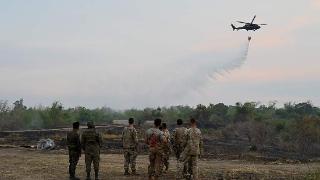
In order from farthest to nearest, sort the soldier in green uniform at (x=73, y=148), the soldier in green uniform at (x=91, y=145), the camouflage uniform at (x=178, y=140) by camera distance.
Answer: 1. the camouflage uniform at (x=178, y=140)
2. the soldier in green uniform at (x=73, y=148)
3. the soldier in green uniform at (x=91, y=145)

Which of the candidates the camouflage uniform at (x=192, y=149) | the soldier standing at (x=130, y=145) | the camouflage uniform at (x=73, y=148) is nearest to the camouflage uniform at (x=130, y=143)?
the soldier standing at (x=130, y=145)

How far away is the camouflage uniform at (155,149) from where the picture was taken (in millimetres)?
18156

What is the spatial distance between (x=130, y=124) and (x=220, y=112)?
73.6 meters

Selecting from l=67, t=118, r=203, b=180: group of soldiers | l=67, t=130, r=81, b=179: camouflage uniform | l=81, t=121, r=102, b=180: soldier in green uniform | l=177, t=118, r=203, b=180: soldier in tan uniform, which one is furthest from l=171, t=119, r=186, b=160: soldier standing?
l=67, t=130, r=81, b=179: camouflage uniform

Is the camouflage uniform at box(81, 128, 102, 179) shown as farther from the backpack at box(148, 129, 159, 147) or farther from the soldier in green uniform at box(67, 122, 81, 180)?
the backpack at box(148, 129, 159, 147)

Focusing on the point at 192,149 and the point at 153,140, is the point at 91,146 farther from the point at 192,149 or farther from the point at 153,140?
the point at 192,149

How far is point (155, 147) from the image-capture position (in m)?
18.2

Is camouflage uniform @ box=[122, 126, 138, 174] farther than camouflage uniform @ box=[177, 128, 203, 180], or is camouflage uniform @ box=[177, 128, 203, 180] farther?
camouflage uniform @ box=[122, 126, 138, 174]

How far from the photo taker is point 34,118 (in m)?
86.4

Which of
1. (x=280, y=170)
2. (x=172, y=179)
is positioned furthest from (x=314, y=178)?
(x=280, y=170)

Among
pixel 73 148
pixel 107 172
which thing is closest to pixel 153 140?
pixel 73 148

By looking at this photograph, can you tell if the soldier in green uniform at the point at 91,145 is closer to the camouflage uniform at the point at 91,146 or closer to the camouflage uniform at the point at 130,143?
the camouflage uniform at the point at 91,146

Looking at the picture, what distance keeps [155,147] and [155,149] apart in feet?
0.21

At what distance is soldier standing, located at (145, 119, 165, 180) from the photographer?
715 inches
